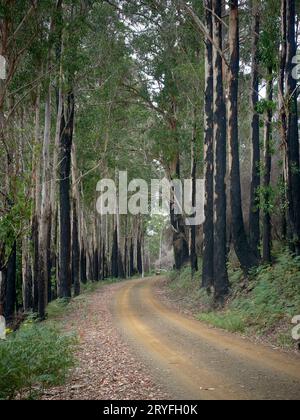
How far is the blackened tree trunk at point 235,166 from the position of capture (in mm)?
17422

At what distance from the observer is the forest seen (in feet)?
53.0

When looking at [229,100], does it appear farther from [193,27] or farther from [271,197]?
[193,27]

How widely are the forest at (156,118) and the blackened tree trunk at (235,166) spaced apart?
44 mm

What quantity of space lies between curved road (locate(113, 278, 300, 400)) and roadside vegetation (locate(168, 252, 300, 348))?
0.64 metres

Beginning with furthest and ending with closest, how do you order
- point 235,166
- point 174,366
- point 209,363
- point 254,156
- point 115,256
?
1. point 115,256
2. point 254,156
3. point 235,166
4. point 209,363
5. point 174,366

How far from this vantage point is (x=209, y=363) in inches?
366

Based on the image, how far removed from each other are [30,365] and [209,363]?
11.4ft

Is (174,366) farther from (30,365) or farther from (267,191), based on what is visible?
(267,191)

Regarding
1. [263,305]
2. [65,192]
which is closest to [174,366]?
[263,305]

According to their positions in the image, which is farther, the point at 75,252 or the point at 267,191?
the point at 75,252

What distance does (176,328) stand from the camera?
14422mm
